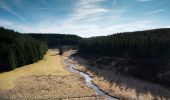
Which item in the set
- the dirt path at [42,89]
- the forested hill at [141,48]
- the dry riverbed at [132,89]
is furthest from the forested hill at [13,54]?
the forested hill at [141,48]

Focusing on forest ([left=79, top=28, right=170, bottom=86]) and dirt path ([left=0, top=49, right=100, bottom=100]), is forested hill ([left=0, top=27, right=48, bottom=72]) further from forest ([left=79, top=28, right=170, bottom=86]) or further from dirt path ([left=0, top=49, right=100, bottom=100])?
forest ([left=79, top=28, right=170, bottom=86])

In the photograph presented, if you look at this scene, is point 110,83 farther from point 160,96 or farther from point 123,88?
point 160,96

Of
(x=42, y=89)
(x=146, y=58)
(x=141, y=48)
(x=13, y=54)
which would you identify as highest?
(x=141, y=48)

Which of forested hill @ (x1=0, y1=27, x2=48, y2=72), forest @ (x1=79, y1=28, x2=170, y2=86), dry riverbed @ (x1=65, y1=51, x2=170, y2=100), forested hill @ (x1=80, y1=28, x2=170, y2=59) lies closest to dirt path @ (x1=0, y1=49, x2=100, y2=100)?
dry riverbed @ (x1=65, y1=51, x2=170, y2=100)

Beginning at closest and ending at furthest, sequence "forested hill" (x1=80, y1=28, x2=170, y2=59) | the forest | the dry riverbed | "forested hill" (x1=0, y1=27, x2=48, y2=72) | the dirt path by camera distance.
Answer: the dirt path
the dry riverbed
the forest
"forested hill" (x1=0, y1=27, x2=48, y2=72)
"forested hill" (x1=80, y1=28, x2=170, y2=59)

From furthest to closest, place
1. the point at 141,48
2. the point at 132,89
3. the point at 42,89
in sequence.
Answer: the point at 141,48 < the point at 132,89 < the point at 42,89

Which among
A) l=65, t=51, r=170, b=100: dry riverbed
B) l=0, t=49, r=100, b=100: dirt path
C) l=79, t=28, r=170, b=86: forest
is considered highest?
l=79, t=28, r=170, b=86: forest

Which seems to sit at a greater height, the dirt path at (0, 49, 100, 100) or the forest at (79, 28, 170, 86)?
the forest at (79, 28, 170, 86)

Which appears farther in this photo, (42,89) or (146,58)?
(146,58)

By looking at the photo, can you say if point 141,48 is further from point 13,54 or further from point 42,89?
point 13,54

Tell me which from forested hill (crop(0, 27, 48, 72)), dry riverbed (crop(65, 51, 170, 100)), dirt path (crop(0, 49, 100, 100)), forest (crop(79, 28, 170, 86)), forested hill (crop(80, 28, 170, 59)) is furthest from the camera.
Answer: forested hill (crop(80, 28, 170, 59))

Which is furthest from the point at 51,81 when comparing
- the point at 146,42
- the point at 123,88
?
the point at 146,42

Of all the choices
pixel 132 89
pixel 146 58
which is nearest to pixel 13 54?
pixel 132 89
